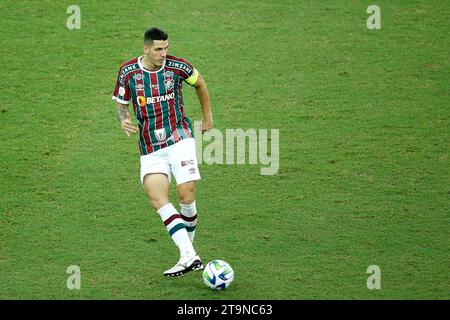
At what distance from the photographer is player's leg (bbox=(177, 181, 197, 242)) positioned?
889 cm

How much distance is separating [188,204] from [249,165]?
2359 millimetres

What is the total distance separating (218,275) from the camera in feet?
27.9

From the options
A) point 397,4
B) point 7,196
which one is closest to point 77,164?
point 7,196

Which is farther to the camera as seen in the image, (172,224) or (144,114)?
(144,114)

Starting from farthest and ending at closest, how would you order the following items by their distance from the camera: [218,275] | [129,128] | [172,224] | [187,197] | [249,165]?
[249,165]
[187,197]
[129,128]
[172,224]
[218,275]

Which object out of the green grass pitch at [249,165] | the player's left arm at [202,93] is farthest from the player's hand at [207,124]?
the green grass pitch at [249,165]

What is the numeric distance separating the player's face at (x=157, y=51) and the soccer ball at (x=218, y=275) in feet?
6.35

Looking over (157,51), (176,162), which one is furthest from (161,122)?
(157,51)

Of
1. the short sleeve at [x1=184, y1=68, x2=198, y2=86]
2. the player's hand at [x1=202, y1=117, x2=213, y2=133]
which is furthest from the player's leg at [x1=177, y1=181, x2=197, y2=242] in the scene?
the short sleeve at [x1=184, y1=68, x2=198, y2=86]

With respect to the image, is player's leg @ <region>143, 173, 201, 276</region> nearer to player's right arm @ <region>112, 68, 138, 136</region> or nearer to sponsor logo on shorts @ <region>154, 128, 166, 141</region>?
sponsor logo on shorts @ <region>154, 128, 166, 141</region>

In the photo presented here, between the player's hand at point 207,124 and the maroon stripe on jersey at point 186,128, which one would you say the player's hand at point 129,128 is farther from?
the player's hand at point 207,124

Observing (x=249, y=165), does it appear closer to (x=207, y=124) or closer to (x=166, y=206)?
(x=207, y=124)

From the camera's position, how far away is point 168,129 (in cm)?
900
